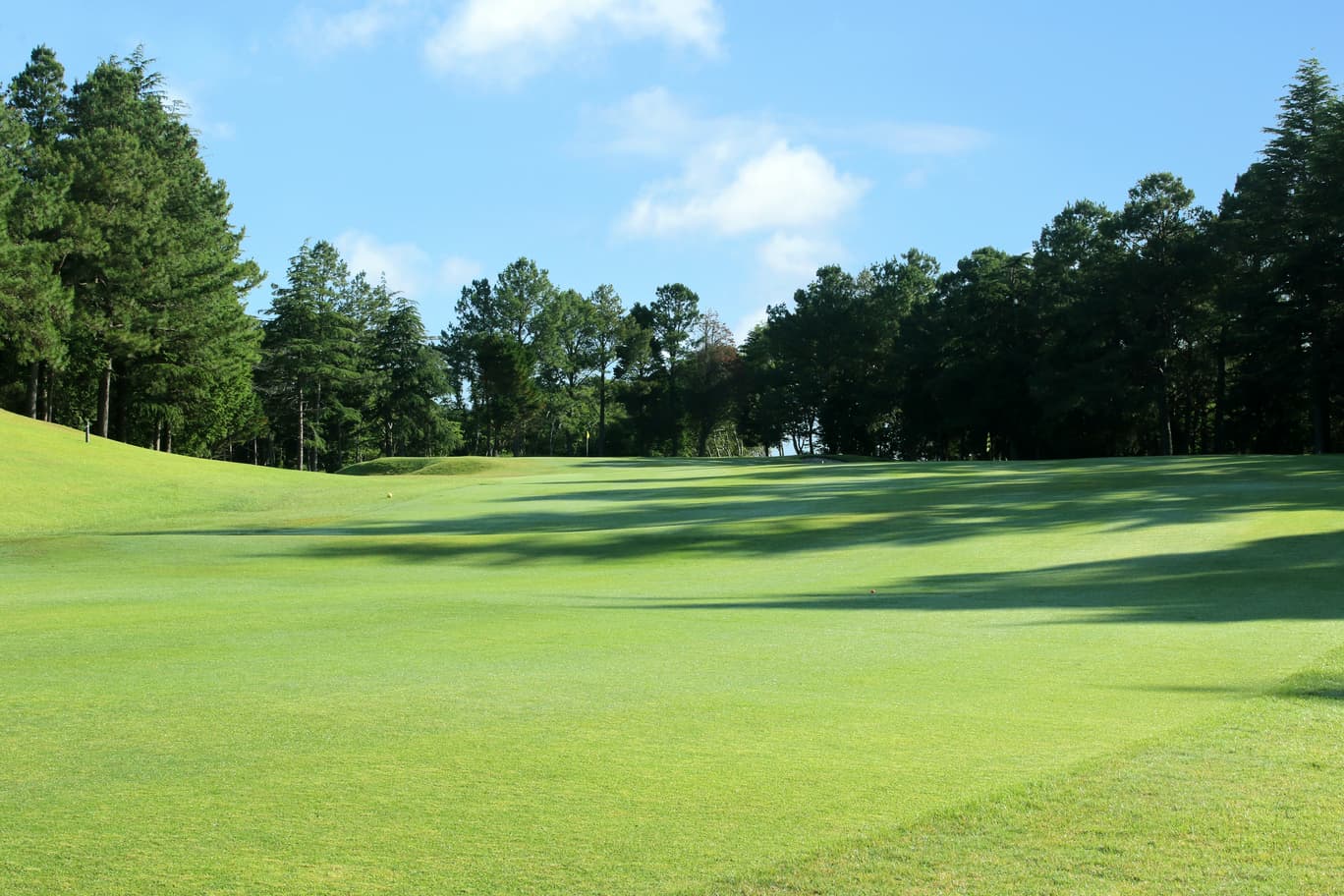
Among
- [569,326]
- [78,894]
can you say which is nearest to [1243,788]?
[78,894]

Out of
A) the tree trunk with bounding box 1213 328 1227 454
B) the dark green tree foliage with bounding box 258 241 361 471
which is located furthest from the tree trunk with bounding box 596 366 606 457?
the tree trunk with bounding box 1213 328 1227 454

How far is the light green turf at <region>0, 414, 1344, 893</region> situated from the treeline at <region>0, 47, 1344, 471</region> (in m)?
45.0

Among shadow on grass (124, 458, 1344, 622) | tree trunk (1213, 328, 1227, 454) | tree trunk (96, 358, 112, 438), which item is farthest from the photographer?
tree trunk (1213, 328, 1227, 454)

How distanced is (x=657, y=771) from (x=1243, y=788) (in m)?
2.74

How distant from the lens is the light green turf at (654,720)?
14.0 ft

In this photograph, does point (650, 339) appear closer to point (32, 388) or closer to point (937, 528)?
point (32, 388)

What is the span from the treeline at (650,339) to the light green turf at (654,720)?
44986mm

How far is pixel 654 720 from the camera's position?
21.3 ft

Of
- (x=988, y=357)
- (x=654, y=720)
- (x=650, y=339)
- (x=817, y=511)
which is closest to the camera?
(x=654, y=720)

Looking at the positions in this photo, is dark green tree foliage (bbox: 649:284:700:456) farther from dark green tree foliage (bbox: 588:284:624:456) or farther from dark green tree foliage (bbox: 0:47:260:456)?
dark green tree foliage (bbox: 0:47:260:456)

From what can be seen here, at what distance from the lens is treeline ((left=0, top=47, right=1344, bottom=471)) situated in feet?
189

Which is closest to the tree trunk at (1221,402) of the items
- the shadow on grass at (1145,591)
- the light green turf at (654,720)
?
the light green turf at (654,720)

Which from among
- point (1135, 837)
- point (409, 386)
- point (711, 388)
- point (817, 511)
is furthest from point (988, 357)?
point (1135, 837)

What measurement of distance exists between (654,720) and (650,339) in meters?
114
